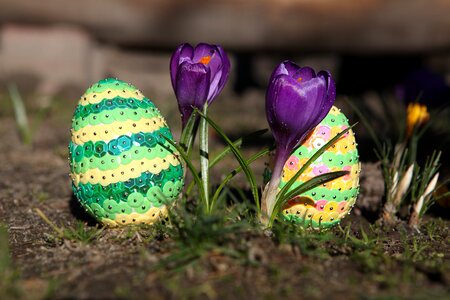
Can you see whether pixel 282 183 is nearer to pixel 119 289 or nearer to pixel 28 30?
pixel 119 289

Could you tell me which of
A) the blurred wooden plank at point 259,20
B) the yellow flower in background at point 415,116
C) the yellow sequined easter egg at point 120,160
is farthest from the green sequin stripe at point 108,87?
the blurred wooden plank at point 259,20

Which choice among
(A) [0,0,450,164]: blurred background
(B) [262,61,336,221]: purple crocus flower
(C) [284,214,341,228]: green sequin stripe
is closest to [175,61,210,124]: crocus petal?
(B) [262,61,336,221]: purple crocus flower

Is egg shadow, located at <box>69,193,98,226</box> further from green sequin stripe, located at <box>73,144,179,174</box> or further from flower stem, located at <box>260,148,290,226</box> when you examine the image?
flower stem, located at <box>260,148,290,226</box>

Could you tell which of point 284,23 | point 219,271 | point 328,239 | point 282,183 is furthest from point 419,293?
point 284,23

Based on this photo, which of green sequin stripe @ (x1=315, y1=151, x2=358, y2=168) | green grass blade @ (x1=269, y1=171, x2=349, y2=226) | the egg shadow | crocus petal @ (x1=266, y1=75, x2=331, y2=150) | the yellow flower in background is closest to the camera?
crocus petal @ (x1=266, y1=75, x2=331, y2=150)

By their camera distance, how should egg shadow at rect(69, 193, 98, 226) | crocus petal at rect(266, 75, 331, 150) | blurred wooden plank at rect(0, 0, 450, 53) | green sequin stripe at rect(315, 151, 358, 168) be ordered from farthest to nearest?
1. blurred wooden plank at rect(0, 0, 450, 53)
2. egg shadow at rect(69, 193, 98, 226)
3. green sequin stripe at rect(315, 151, 358, 168)
4. crocus petal at rect(266, 75, 331, 150)
